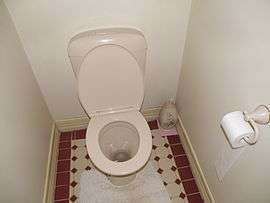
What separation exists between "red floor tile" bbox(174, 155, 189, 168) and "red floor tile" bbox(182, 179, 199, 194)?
135 millimetres

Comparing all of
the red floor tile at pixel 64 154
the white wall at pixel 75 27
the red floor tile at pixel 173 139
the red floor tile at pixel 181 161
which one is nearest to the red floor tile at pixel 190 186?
the red floor tile at pixel 181 161

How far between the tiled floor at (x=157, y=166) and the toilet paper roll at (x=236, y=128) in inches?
38.7

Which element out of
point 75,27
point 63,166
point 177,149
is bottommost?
point 177,149

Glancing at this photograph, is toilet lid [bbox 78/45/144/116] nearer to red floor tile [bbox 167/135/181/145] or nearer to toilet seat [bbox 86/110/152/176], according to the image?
toilet seat [bbox 86/110/152/176]

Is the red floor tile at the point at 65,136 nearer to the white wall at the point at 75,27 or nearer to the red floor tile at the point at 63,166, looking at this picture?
the red floor tile at the point at 63,166

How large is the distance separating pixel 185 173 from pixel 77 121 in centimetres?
93

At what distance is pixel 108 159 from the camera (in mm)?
1537

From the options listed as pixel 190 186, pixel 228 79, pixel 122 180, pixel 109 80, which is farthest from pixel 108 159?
pixel 228 79

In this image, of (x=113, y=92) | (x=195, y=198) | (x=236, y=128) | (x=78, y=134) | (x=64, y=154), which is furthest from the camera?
(x=78, y=134)

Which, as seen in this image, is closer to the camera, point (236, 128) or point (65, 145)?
point (236, 128)

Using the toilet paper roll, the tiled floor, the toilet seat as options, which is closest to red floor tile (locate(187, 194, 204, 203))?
the tiled floor

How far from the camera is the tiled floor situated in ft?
5.99

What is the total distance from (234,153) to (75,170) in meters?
1.22

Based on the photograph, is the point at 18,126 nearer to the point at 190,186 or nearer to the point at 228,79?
the point at 228,79
